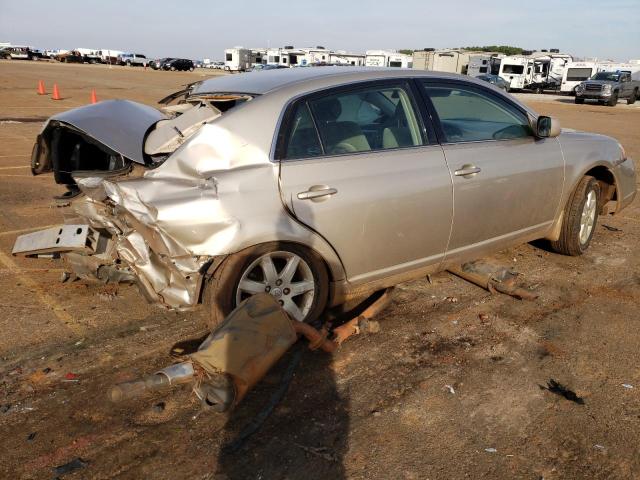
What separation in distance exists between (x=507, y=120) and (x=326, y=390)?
264 centimetres

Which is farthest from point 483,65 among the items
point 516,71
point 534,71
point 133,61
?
point 133,61

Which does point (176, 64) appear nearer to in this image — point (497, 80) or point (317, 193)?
point (497, 80)

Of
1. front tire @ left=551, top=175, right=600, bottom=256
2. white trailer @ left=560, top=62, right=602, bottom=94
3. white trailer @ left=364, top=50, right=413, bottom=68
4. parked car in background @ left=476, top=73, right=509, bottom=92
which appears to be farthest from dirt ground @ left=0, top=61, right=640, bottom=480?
white trailer @ left=364, top=50, right=413, bottom=68

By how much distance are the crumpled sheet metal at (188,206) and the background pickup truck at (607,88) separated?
1319 inches

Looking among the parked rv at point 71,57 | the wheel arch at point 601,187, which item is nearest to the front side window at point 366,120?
the wheel arch at point 601,187

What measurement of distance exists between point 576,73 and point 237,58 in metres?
39.2

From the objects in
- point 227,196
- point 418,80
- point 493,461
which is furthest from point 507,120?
point 493,461

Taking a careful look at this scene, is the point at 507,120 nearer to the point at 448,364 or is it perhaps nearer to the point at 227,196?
the point at 448,364

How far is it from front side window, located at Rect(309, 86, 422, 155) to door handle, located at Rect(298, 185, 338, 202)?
0.25 m

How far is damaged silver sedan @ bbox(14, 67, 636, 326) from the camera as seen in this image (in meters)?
3.18

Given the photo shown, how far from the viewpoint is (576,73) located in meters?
39.5

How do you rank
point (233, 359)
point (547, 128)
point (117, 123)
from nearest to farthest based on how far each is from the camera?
point (233, 359), point (117, 123), point (547, 128)

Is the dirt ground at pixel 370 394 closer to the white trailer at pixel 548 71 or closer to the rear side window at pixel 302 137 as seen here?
the rear side window at pixel 302 137

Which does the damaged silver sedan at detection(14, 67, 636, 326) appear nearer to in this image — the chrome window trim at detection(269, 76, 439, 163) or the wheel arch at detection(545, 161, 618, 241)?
the chrome window trim at detection(269, 76, 439, 163)
